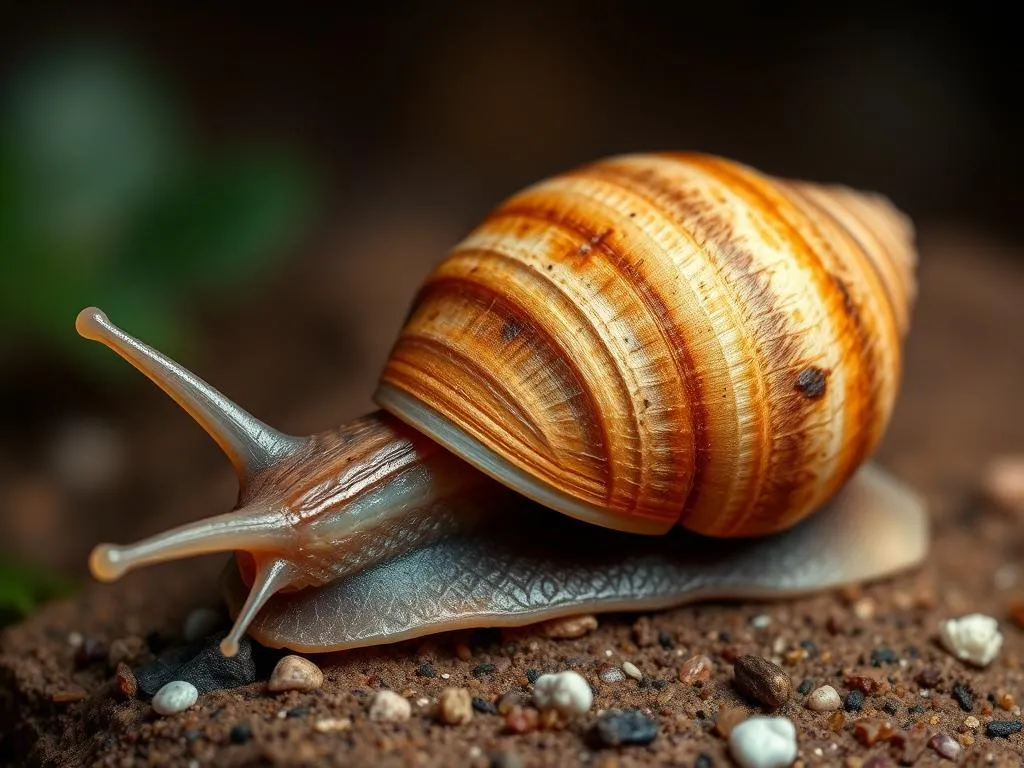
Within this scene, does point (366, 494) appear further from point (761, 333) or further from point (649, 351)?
point (761, 333)

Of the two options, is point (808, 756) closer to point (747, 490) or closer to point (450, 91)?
point (747, 490)

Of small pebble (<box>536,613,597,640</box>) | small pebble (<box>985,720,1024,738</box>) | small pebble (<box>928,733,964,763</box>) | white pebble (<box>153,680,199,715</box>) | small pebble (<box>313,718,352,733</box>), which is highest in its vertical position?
white pebble (<box>153,680,199,715</box>)

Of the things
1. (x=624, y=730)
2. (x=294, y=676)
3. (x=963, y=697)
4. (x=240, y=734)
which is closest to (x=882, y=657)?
(x=963, y=697)

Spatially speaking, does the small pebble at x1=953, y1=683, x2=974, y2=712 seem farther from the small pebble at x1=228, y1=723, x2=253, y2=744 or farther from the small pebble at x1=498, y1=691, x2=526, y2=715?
the small pebble at x1=228, y1=723, x2=253, y2=744

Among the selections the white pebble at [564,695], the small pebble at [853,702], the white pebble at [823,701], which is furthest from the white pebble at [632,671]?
the small pebble at [853,702]

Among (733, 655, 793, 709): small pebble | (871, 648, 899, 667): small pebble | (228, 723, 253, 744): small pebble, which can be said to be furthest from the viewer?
(871, 648, 899, 667): small pebble

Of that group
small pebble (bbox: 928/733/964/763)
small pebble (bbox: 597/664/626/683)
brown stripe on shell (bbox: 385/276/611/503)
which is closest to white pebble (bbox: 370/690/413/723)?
small pebble (bbox: 597/664/626/683)

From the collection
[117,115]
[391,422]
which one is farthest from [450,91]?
[391,422]

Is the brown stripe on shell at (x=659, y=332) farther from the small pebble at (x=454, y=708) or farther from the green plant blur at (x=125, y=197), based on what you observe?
the green plant blur at (x=125, y=197)
